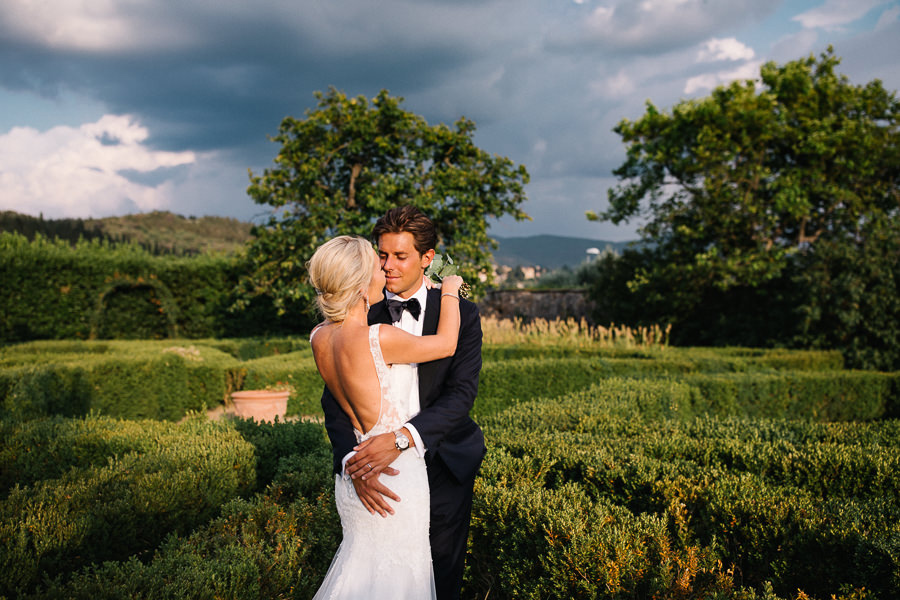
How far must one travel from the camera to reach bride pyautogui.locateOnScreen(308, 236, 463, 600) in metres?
2.13

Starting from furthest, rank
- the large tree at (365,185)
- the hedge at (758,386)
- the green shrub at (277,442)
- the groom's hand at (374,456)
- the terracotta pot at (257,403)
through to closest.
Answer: the large tree at (365,185), the hedge at (758,386), the terracotta pot at (257,403), the green shrub at (277,442), the groom's hand at (374,456)

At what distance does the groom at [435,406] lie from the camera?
7.41 feet

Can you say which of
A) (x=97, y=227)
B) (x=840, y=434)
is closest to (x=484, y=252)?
(x=840, y=434)

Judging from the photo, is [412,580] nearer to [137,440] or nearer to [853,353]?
Result: [137,440]

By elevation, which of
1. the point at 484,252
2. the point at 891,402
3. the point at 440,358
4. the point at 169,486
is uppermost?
the point at 484,252

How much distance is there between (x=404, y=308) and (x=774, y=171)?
18351 millimetres

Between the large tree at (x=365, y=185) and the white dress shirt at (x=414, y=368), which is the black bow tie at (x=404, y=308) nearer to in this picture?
the white dress shirt at (x=414, y=368)

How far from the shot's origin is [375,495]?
214 cm

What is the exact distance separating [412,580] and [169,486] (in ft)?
6.89

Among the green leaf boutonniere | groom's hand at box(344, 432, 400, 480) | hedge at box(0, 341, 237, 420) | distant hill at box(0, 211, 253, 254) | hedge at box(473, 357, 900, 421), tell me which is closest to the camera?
groom's hand at box(344, 432, 400, 480)

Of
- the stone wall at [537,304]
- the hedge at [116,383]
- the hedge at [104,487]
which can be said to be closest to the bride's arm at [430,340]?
the hedge at [104,487]

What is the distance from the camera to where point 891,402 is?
33.0 feet

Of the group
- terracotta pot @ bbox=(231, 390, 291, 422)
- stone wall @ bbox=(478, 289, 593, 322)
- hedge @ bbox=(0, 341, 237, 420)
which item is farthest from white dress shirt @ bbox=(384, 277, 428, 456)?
stone wall @ bbox=(478, 289, 593, 322)

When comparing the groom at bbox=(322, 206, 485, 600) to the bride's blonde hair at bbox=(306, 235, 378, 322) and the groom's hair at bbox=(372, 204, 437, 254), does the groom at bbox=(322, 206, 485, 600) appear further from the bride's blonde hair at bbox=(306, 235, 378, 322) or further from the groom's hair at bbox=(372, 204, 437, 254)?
the bride's blonde hair at bbox=(306, 235, 378, 322)
